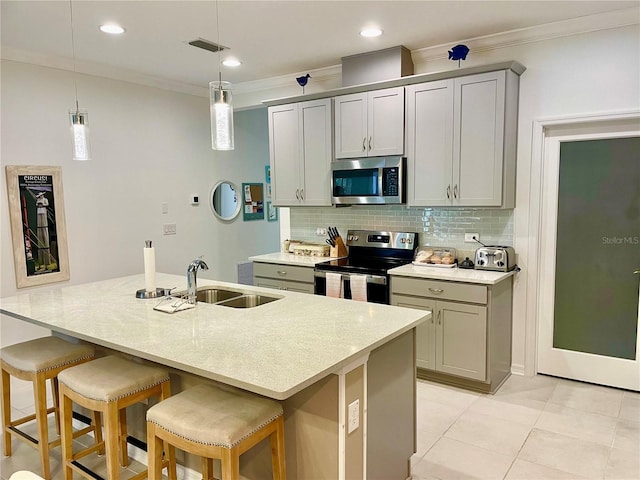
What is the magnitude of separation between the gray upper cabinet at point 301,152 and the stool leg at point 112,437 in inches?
108

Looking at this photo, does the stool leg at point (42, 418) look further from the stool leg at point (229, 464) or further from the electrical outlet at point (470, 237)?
the electrical outlet at point (470, 237)

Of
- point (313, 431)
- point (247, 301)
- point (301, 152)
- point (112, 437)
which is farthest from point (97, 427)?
point (301, 152)

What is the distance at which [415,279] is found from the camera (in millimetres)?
3662

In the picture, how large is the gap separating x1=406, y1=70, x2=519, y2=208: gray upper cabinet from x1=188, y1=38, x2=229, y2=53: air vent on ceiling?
1610 mm

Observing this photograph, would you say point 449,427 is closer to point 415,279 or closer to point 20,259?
point 415,279

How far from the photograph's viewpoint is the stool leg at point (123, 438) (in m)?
2.58

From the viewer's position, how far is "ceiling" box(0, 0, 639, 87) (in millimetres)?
3043

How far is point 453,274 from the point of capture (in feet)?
11.6

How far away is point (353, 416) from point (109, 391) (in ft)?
3.61

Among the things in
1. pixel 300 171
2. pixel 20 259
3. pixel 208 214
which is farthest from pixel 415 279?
pixel 20 259

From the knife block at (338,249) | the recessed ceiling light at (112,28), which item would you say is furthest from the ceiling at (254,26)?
the knife block at (338,249)

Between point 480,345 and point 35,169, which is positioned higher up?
point 35,169

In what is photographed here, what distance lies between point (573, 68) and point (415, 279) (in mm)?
1950

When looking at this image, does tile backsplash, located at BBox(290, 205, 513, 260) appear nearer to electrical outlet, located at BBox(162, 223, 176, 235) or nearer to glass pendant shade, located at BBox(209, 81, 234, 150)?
electrical outlet, located at BBox(162, 223, 176, 235)
